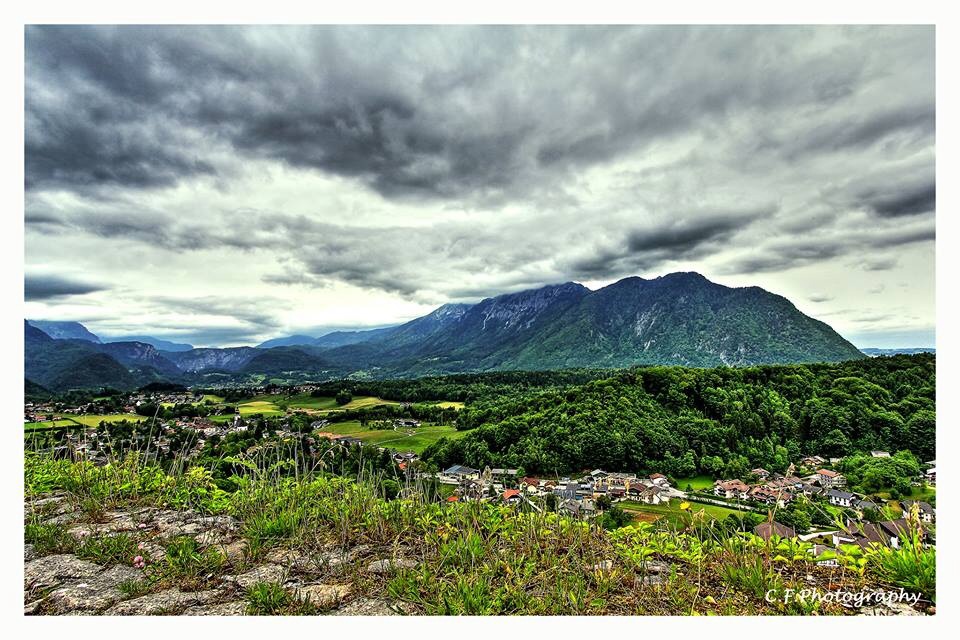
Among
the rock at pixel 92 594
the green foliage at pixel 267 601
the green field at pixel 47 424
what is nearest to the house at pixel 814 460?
the green foliage at pixel 267 601

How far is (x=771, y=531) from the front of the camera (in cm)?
258

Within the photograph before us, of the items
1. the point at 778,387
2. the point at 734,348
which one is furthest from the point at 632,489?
the point at 734,348

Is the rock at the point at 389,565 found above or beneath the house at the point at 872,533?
beneath

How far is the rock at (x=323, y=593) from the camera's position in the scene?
2217 millimetres

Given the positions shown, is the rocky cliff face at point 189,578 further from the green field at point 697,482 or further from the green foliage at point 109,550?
the green field at point 697,482

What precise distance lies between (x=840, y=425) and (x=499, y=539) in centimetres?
3968

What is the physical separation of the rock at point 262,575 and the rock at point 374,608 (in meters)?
0.50

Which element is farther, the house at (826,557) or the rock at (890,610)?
the house at (826,557)

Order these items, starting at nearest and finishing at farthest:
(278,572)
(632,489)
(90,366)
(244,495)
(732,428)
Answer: (278,572)
(244,495)
(632,489)
(732,428)
(90,366)

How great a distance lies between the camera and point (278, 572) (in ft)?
8.17

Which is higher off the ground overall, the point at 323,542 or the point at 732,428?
the point at 323,542

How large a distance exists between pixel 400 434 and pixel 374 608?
3555 cm

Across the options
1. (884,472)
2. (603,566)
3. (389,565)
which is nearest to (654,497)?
(603,566)

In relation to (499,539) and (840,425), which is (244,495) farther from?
(840,425)
